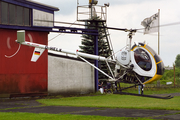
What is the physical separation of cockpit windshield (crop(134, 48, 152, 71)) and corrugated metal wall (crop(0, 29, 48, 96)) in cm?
1354

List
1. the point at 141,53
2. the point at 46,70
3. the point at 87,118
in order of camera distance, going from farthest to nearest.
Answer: the point at 46,70
the point at 141,53
the point at 87,118

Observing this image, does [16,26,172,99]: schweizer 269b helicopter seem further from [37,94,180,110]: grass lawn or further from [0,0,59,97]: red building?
[0,0,59,97]: red building

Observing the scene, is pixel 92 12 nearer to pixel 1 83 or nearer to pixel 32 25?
pixel 32 25

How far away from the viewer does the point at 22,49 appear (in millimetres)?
27188

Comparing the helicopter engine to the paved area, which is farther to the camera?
the helicopter engine

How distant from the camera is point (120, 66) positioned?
61.5ft

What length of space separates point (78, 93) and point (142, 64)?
1476cm

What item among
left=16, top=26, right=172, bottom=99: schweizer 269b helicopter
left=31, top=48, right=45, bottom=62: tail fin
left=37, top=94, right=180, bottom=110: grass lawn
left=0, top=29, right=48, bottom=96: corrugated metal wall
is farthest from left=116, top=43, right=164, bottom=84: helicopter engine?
left=0, top=29, right=48, bottom=96: corrugated metal wall

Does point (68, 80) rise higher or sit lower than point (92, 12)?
lower

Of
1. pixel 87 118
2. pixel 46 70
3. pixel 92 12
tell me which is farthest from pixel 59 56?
pixel 87 118

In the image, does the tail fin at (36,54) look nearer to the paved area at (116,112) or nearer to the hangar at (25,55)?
the hangar at (25,55)

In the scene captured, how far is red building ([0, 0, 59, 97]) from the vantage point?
2611cm

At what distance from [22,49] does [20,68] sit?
1990 mm

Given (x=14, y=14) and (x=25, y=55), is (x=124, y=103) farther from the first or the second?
(x=14, y=14)
